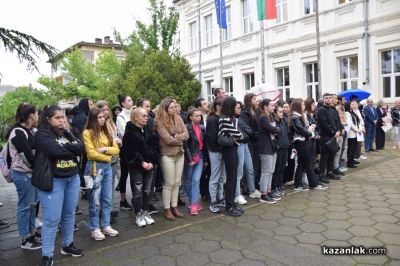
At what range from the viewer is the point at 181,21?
28.0 m

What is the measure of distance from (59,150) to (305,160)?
478 cm

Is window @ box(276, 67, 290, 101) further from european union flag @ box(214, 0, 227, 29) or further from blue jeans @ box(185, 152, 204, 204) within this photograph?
blue jeans @ box(185, 152, 204, 204)

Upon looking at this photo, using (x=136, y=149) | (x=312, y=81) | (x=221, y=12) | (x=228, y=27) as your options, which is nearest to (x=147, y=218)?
(x=136, y=149)

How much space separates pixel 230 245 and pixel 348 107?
20.8ft

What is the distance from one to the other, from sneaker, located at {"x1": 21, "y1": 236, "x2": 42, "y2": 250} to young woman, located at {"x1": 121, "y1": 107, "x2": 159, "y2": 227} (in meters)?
1.37

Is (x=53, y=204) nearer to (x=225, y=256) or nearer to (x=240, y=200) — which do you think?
(x=225, y=256)

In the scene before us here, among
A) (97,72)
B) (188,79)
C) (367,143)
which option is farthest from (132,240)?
(97,72)

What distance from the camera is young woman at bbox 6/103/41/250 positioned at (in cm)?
436

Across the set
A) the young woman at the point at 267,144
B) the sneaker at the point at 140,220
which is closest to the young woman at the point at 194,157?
the sneaker at the point at 140,220

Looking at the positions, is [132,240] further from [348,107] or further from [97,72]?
[97,72]

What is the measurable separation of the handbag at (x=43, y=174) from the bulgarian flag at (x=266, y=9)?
46.1 feet

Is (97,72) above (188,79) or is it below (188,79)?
above

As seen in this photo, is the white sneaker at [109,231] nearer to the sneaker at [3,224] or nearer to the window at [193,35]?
the sneaker at [3,224]

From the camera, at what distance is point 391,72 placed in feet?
47.8
